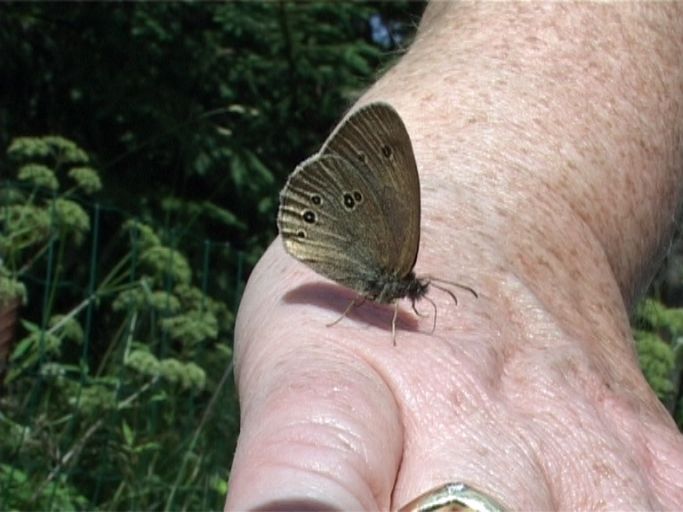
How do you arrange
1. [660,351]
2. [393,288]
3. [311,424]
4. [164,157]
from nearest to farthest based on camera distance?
[311,424]
[393,288]
[660,351]
[164,157]

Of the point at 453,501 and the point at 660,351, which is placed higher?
the point at 453,501

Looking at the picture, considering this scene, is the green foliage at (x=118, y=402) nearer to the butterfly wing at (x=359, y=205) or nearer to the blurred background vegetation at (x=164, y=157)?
the blurred background vegetation at (x=164, y=157)

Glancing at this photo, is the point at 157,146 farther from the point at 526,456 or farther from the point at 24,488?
the point at 526,456

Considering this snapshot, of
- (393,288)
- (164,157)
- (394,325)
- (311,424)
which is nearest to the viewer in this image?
(311,424)

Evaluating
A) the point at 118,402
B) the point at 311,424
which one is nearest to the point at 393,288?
the point at 311,424

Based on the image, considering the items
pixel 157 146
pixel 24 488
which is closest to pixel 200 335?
pixel 24 488

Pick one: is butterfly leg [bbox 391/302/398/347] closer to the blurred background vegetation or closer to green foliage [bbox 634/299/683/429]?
green foliage [bbox 634/299/683/429]

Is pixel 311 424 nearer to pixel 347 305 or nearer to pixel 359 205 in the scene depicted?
pixel 347 305

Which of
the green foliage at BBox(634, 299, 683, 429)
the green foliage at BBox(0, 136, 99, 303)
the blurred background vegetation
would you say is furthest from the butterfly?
the blurred background vegetation
